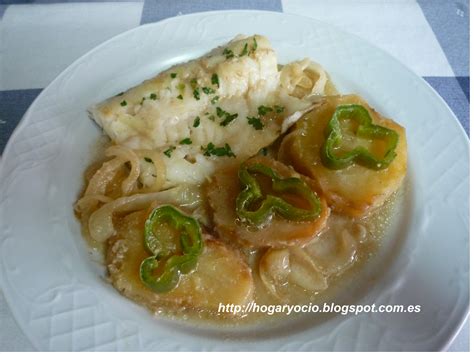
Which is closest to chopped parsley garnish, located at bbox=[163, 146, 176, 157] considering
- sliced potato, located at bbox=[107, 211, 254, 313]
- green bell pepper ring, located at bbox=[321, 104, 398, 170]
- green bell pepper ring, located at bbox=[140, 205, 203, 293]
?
green bell pepper ring, located at bbox=[140, 205, 203, 293]

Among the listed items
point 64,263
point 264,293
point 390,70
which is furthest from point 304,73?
point 64,263

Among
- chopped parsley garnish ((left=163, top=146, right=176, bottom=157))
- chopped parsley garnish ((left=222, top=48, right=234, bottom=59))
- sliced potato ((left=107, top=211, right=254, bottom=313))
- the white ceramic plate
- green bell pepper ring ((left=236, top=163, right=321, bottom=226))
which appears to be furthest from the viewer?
chopped parsley garnish ((left=222, top=48, right=234, bottom=59))

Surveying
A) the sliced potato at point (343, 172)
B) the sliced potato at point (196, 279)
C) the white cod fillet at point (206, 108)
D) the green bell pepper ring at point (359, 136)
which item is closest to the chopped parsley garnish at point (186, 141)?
the white cod fillet at point (206, 108)

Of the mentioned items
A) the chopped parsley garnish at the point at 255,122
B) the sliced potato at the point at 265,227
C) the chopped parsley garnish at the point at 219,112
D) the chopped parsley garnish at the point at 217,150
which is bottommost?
the sliced potato at the point at 265,227

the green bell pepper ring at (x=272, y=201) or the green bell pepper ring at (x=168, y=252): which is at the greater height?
the green bell pepper ring at (x=272, y=201)

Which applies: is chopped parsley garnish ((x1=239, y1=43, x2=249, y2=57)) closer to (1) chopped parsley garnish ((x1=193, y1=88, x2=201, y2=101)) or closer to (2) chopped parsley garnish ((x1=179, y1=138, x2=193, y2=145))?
(1) chopped parsley garnish ((x1=193, y1=88, x2=201, y2=101))

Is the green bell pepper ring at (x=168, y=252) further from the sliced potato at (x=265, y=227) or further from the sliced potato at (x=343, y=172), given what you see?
the sliced potato at (x=343, y=172)

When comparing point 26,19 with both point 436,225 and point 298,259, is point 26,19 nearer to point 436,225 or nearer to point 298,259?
point 298,259
